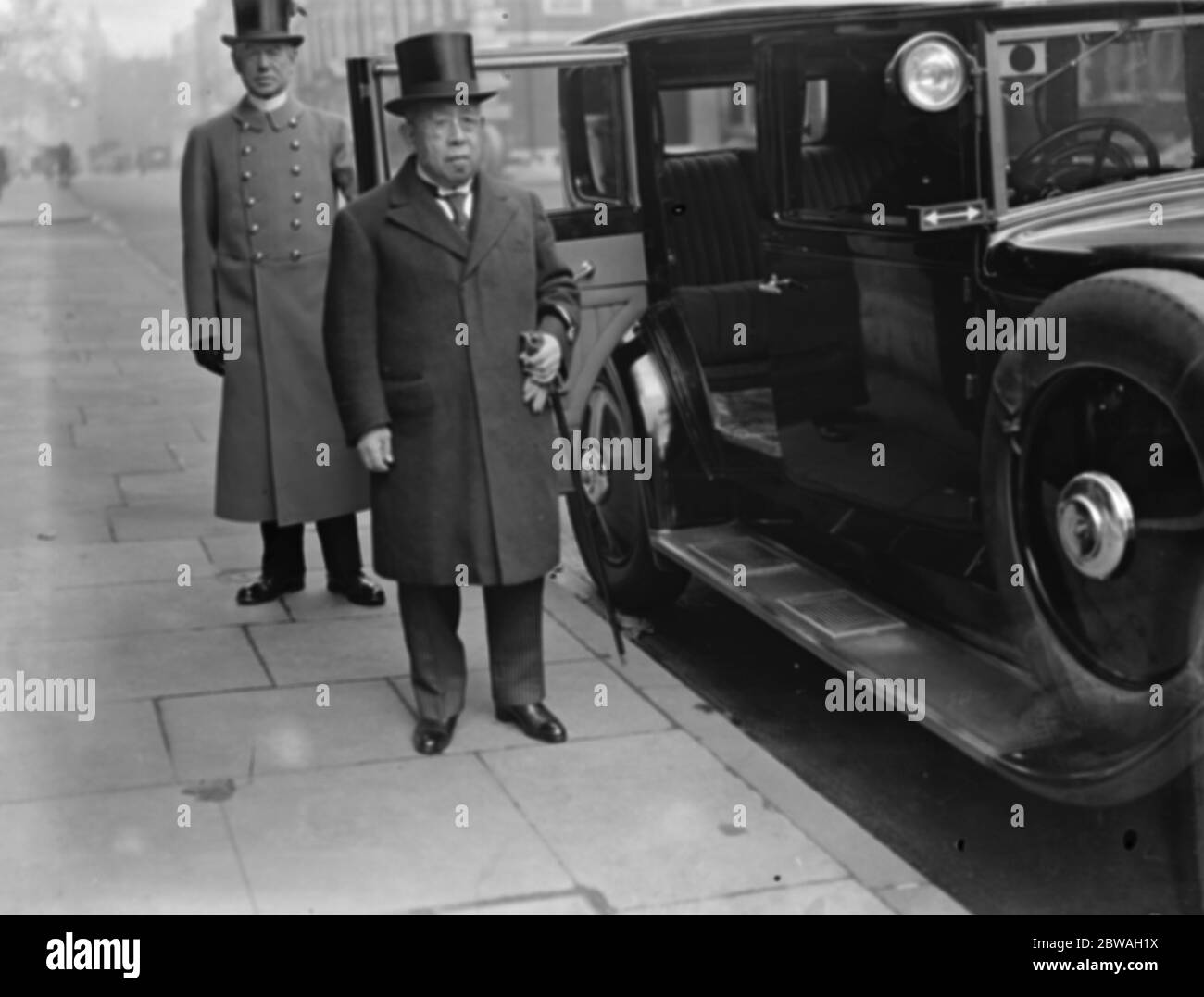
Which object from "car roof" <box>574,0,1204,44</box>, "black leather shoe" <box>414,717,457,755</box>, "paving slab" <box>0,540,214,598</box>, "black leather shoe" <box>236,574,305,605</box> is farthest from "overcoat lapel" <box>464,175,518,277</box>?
"paving slab" <box>0,540,214,598</box>

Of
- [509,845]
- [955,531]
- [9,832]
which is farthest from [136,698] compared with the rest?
[955,531]

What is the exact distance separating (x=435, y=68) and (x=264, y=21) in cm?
143

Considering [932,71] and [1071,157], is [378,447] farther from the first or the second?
[1071,157]

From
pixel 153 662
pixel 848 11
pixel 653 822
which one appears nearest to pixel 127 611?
pixel 153 662

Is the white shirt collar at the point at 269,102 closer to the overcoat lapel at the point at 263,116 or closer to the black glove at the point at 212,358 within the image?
the overcoat lapel at the point at 263,116

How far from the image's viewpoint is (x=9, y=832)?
4.04 meters

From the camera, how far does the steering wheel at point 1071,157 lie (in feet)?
14.0

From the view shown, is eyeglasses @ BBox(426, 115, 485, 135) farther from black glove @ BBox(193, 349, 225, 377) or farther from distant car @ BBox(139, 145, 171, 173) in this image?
black glove @ BBox(193, 349, 225, 377)

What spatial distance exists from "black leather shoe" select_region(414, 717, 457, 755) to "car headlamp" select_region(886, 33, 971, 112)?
6.52ft

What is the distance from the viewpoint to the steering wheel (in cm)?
427

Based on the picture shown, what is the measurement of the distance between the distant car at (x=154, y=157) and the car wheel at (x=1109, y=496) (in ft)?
9.71

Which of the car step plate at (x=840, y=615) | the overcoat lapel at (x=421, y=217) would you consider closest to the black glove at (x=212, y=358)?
the overcoat lapel at (x=421, y=217)
